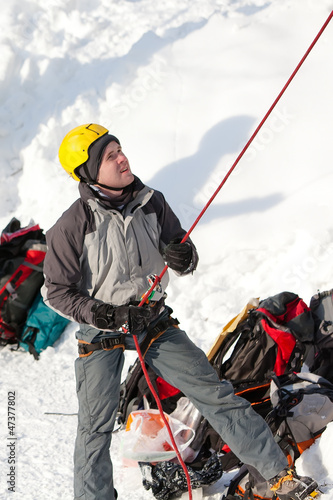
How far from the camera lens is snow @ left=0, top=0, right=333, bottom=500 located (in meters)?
5.14

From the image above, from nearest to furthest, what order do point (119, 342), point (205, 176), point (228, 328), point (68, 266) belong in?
point (68, 266) < point (119, 342) < point (228, 328) < point (205, 176)

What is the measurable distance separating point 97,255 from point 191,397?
3.08 feet

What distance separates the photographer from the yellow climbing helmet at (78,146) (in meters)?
3.25

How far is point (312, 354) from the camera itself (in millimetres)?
4547

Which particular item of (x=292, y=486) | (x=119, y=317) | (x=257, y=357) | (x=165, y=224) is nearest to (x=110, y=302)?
(x=119, y=317)

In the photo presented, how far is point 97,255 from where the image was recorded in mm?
3174

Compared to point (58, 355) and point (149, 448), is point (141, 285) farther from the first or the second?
point (58, 355)

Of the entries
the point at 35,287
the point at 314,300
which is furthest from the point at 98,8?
the point at 314,300

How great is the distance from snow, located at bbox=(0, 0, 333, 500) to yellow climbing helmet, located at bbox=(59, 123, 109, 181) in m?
2.09

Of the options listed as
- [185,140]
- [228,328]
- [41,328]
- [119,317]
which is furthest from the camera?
[185,140]

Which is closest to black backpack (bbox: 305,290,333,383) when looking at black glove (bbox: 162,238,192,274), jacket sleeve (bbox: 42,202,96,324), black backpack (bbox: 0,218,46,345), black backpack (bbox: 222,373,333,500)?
black backpack (bbox: 222,373,333,500)

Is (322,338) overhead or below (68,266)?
below

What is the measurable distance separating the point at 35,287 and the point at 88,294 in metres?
2.87

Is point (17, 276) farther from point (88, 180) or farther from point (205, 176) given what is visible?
point (88, 180)
